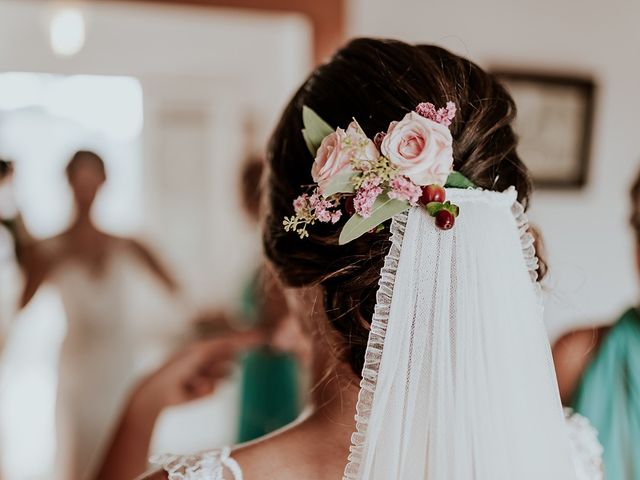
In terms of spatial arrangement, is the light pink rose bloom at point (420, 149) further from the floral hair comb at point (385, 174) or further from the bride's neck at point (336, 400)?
the bride's neck at point (336, 400)

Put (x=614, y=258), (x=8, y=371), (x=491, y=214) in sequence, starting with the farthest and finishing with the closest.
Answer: (x=614, y=258) → (x=8, y=371) → (x=491, y=214)

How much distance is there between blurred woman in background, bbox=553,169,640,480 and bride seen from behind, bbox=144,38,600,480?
1.51ft

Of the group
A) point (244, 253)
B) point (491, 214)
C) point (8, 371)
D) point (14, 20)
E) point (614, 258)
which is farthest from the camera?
point (614, 258)

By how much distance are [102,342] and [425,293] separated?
62.4 inches

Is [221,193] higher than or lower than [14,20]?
lower

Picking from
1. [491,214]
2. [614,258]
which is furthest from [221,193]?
[491,214]

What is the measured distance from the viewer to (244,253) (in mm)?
2107

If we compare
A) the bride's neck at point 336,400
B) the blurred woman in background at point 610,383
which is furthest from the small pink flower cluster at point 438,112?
the blurred woman in background at point 610,383

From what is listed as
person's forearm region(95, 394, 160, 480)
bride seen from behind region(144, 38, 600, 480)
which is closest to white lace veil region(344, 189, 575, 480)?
bride seen from behind region(144, 38, 600, 480)

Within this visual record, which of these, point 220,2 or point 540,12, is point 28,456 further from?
point 540,12

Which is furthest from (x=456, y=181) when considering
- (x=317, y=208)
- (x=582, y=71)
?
(x=582, y=71)

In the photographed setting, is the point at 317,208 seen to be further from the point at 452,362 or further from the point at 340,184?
the point at 452,362

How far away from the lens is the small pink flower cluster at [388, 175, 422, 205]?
657 mm

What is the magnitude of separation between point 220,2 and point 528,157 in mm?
1024
